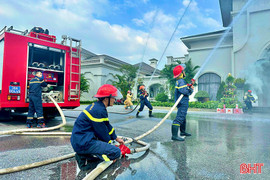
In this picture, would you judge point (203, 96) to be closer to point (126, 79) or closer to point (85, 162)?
point (126, 79)

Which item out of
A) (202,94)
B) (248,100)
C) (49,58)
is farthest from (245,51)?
(49,58)

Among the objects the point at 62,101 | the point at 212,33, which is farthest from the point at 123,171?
the point at 212,33

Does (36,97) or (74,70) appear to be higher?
(74,70)

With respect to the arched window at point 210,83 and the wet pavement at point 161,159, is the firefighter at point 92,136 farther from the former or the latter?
the arched window at point 210,83

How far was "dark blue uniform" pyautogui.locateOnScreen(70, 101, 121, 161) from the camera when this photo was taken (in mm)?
2443

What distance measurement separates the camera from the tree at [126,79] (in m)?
23.3

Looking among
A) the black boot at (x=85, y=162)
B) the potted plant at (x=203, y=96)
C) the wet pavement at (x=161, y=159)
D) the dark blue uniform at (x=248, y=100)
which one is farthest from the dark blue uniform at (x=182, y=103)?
the potted plant at (x=203, y=96)

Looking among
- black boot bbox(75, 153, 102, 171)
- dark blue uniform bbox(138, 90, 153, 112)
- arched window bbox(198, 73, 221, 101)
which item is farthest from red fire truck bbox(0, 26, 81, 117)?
arched window bbox(198, 73, 221, 101)

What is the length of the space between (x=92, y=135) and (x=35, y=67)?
496 cm

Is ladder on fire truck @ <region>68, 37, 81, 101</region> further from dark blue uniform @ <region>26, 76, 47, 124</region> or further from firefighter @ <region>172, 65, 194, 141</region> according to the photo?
firefighter @ <region>172, 65, 194, 141</region>

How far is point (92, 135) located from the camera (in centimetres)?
250

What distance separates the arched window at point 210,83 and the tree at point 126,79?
30.5 ft

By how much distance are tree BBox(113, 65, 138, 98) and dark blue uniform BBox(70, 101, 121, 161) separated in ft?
67.4

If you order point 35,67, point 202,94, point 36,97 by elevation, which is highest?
point 35,67
